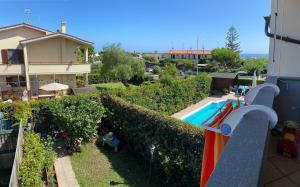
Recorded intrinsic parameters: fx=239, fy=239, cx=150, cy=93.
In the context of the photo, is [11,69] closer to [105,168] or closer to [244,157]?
[105,168]

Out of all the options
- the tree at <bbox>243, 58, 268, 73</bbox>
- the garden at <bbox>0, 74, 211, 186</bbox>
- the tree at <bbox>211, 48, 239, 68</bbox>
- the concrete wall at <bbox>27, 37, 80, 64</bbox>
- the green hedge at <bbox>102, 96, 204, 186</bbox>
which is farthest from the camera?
the tree at <bbox>211, 48, 239, 68</bbox>

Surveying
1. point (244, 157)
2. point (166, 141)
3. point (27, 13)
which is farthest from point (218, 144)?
point (27, 13)

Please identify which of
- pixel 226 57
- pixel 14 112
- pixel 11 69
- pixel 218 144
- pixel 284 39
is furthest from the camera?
pixel 226 57

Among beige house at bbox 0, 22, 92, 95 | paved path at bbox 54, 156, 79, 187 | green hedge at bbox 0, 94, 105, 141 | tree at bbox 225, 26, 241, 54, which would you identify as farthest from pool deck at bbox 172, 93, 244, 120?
tree at bbox 225, 26, 241, 54

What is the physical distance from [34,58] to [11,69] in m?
2.44

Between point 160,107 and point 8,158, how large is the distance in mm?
10872

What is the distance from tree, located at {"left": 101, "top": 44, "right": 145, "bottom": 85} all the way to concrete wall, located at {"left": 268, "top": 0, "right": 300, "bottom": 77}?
30.3m

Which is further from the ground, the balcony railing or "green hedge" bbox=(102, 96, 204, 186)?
the balcony railing

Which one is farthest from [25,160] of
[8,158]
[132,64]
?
[132,64]

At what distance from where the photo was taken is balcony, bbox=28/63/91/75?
878 inches

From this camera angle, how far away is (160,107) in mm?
18719

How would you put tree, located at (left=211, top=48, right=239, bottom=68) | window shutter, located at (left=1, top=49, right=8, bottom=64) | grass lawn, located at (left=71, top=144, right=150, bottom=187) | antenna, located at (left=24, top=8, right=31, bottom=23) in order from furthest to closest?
tree, located at (left=211, top=48, right=239, bottom=68) → antenna, located at (left=24, top=8, right=31, bottom=23) → window shutter, located at (left=1, top=49, right=8, bottom=64) → grass lawn, located at (left=71, top=144, right=150, bottom=187)

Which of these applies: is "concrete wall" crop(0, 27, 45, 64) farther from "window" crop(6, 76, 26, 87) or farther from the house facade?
the house facade

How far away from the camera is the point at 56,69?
2305cm
